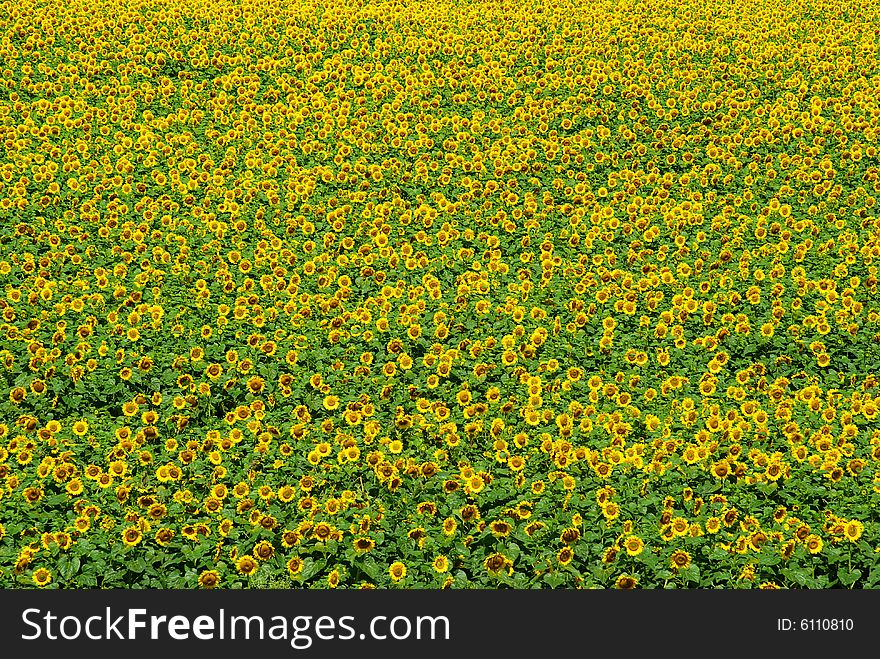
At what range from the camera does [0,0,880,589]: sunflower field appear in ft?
15.9

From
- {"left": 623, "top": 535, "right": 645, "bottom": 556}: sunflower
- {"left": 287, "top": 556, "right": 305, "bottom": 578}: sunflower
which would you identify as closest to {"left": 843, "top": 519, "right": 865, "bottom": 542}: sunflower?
{"left": 623, "top": 535, "right": 645, "bottom": 556}: sunflower

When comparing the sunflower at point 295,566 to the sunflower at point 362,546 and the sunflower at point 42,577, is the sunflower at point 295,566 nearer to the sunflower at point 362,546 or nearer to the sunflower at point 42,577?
the sunflower at point 362,546

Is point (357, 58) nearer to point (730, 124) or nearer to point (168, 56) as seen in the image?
point (168, 56)

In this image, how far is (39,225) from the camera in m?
7.62

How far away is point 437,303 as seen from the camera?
6.78 m

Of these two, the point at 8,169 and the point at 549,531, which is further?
the point at 8,169

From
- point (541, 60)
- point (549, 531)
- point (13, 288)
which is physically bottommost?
point (549, 531)

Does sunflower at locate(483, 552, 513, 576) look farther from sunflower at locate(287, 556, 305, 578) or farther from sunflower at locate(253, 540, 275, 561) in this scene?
sunflower at locate(253, 540, 275, 561)

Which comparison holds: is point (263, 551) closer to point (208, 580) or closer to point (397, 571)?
point (208, 580)

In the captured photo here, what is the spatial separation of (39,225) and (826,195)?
6.95 meters

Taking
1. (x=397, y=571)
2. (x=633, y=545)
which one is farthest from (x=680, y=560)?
(x=397, y=571)

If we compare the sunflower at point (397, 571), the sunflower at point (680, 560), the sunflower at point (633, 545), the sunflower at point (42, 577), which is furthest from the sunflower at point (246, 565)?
the sunflower at point (680, 560)

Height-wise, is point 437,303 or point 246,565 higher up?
point 437,303

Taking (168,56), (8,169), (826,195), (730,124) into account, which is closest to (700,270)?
(826,195)
